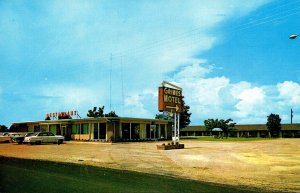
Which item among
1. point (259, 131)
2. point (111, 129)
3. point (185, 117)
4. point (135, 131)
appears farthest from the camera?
point (259, 131)

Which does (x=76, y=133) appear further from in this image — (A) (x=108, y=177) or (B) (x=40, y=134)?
(A) (x=108, y=177)

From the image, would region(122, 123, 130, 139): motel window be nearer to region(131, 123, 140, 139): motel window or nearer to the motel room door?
region(131, 123, 140, 139): motel window

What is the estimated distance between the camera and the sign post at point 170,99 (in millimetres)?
26734

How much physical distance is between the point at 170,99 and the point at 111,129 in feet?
49.1

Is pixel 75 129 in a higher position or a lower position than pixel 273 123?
higher

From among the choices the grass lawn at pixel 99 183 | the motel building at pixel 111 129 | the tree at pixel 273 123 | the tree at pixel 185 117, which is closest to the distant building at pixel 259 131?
the tree at pixel 273 123

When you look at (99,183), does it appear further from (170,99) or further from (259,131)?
(259,131)

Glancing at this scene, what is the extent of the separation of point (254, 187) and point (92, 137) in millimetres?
34773

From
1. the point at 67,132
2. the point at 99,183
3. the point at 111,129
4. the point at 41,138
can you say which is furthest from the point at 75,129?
the point at 99,183

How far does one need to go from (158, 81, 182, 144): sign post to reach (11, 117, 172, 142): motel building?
42.1 ft

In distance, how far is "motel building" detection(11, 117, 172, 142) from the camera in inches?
1601

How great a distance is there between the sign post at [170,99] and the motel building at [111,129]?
12835 mm

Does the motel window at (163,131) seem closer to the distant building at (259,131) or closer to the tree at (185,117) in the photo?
the tree at (185,117)

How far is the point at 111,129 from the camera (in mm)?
40562
